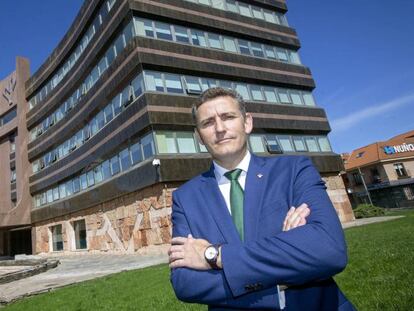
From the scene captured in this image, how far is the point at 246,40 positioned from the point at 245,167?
2525 cm

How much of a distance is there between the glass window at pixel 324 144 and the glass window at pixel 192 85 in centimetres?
1159

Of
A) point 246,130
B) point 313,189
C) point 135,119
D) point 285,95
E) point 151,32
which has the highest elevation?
point 151,32

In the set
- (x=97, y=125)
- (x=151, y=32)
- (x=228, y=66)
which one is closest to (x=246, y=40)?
(x=228, y=66)

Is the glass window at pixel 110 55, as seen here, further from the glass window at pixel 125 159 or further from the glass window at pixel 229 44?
the glass window at pixel 229 44

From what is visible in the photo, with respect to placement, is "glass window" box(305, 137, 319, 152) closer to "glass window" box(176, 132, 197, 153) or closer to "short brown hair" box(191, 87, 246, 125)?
"glass window" box(176, 132, 197, 153)

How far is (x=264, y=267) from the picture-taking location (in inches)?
75.3

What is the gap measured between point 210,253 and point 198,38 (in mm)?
22734

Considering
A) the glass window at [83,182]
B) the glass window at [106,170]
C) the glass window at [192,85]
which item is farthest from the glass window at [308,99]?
the glass window at [83,182]

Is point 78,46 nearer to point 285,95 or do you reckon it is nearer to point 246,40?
point 246,40

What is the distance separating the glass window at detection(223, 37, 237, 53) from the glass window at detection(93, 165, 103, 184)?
1337cm

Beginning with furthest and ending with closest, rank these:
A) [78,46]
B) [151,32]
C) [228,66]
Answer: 1. [78,46]
2. [228,66]
3. [151,32]

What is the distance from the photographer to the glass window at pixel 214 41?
23406 mm

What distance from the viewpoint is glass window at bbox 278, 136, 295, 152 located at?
24.2m

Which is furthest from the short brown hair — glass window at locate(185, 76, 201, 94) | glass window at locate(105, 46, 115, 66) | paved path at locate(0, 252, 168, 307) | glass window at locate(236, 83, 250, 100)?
glass window at locate(105, 46, 115, 66)
